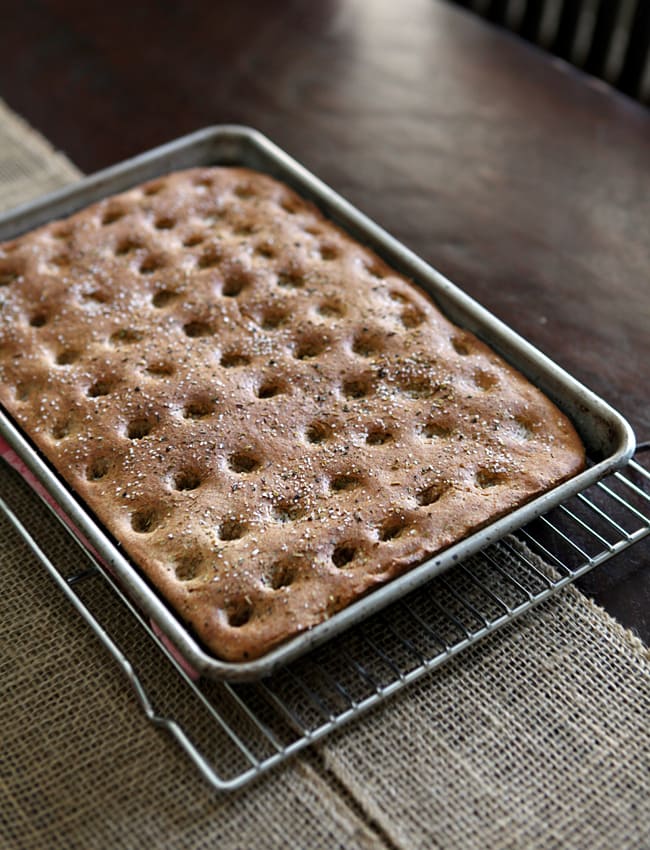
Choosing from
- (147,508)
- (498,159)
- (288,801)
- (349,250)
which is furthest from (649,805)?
(498,159)

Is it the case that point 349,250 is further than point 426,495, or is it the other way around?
point 349,250

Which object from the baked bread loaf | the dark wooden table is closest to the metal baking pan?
the baked bread loaf

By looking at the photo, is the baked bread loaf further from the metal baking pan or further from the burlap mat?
the burlap mat

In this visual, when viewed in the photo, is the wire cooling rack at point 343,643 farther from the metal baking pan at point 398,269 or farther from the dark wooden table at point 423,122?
the dark wooden table at point 423,122

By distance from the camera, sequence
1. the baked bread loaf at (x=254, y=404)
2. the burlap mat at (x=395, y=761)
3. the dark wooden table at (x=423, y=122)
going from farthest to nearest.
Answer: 1. the dark wooden table at (x=423, y=122)
2. the baked bread loaf at (x=254, y=404)
3. the burlap mat at (x=395, y=761)

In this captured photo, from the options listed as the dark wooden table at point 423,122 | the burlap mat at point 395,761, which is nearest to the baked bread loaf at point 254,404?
the burlap mat at point 395,761

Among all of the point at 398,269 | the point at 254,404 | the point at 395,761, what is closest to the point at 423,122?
the point at 398,269

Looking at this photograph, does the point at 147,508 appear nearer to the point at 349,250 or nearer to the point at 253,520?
the point at 253,520
